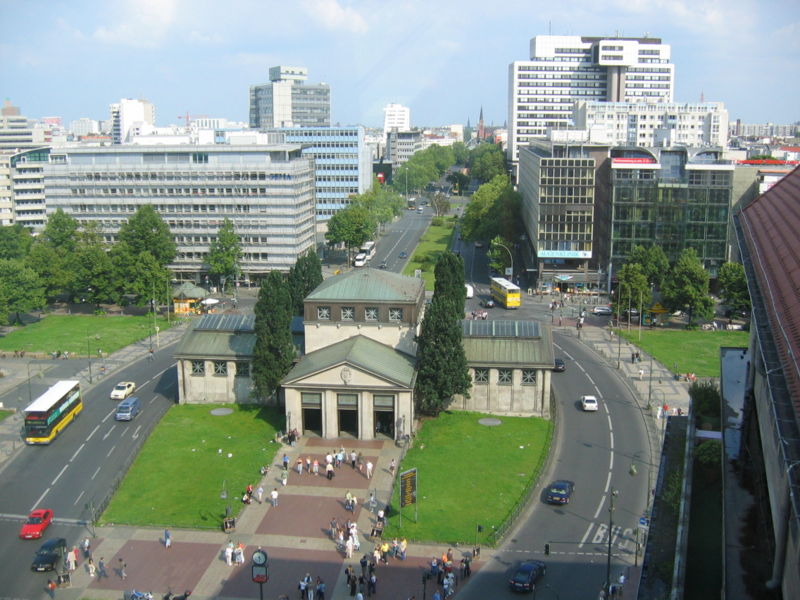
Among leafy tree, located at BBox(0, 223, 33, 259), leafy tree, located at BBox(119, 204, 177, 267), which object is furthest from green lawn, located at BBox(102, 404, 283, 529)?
leafy tree, located at BBox(0, 223, 33, 259)

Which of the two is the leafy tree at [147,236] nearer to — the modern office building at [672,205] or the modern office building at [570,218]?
the modern office building at [570,218]

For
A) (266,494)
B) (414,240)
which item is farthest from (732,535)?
(414,240)

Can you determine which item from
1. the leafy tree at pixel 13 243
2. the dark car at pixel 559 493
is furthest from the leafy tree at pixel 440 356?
the leafy tree at pixel 13 243

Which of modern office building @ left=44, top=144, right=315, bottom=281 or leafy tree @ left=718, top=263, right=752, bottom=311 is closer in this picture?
leafy tree @ left=718, top=263, right=752, bottom=311

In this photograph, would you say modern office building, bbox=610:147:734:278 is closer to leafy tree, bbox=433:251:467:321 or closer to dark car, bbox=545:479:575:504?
leafy tree, bbox=433:251:467:321

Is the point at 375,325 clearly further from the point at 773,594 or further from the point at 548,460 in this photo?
the point at 773,594
